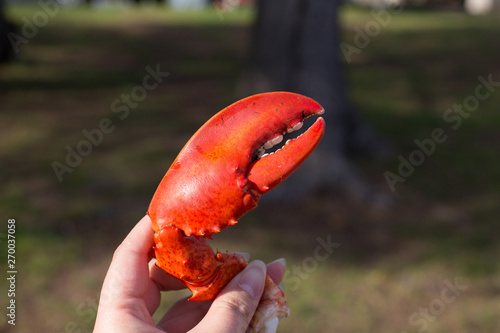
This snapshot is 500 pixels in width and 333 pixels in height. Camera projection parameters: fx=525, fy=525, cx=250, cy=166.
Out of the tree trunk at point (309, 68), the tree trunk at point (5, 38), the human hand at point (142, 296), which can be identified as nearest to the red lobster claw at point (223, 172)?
the human hand at point (142, 296)

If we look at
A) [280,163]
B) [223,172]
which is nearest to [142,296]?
[223,172]

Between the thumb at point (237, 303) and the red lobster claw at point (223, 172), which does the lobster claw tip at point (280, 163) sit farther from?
the thumb at point (237, 303)

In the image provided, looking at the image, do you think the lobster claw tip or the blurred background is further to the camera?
the blurred background

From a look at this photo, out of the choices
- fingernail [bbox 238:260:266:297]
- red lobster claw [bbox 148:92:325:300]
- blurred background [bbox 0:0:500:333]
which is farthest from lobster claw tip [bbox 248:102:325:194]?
blurred background [bbox 0:0:500:333]

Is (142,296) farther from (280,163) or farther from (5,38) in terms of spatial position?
(5,38)

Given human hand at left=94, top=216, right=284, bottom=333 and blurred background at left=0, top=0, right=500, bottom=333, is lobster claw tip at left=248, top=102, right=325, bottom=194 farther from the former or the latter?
blurred background at left=0, top=0, right=500, bottom=333

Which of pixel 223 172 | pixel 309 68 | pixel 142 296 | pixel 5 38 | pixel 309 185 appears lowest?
pixel 5 38

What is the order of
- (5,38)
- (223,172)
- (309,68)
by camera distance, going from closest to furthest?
(223,172) < (309,68) < (5,38)
